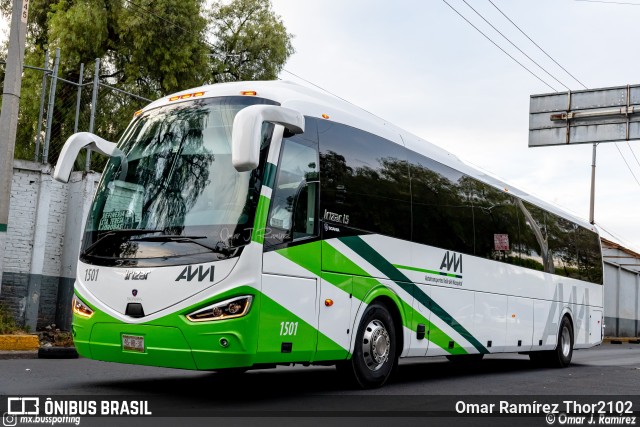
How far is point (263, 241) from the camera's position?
7383 mm

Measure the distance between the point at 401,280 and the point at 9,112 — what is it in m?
7.65

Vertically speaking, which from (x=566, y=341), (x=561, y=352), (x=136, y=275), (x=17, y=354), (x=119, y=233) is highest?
(x=119, y=233)

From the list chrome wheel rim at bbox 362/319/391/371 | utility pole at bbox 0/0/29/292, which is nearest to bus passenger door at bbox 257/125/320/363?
chrome wheel rim at bbox 362/319/391/371

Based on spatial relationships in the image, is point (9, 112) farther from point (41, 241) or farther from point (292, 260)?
point (292, 260)

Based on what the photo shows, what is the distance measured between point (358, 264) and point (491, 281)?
4199 millimetres

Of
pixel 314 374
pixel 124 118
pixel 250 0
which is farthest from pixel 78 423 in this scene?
pixel 250 0

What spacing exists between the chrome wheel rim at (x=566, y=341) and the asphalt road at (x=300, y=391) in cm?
238

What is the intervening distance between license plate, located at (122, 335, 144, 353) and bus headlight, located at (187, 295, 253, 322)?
24.3 inches

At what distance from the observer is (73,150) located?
8594 mm

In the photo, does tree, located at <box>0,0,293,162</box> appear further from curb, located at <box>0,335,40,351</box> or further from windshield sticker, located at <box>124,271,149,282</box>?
windshield sticker, located at <box>124,271,149,282</box>

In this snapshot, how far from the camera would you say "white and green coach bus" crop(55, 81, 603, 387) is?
7.15 meters

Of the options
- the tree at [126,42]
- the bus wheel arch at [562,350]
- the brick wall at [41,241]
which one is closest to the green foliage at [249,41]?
the tree at [126,42]

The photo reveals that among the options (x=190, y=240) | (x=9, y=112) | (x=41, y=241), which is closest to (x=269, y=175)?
(x=190, y=240)

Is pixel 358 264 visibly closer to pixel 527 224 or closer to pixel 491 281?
pixel 491 281
